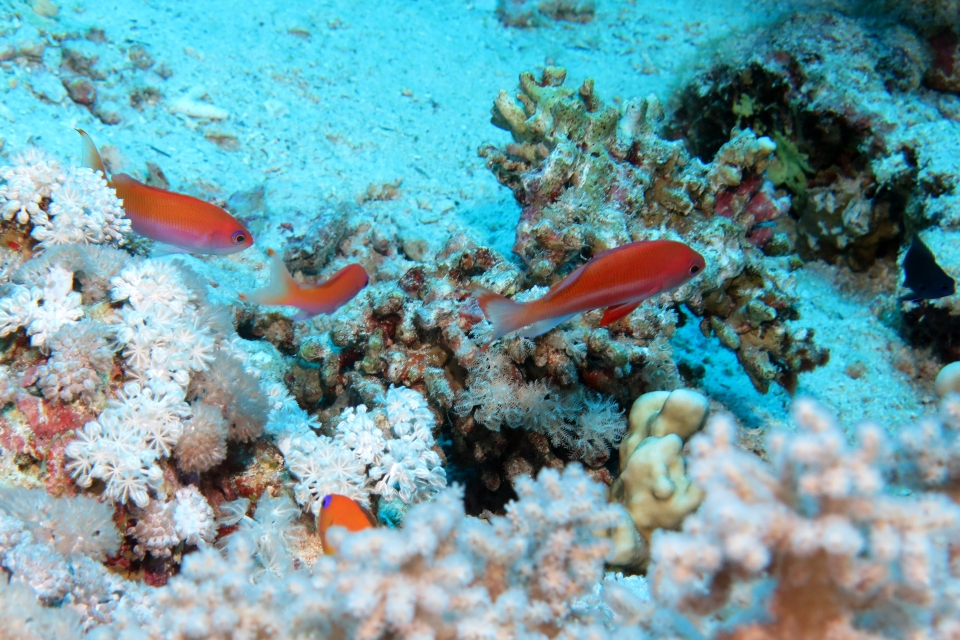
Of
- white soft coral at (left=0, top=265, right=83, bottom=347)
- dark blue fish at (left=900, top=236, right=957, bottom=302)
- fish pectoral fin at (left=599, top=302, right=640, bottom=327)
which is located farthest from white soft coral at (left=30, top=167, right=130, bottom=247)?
dark blue fish at (left=900, top=236, right=957, bottom=302)

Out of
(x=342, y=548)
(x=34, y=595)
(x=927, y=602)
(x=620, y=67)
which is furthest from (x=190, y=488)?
(x=620, y=67)

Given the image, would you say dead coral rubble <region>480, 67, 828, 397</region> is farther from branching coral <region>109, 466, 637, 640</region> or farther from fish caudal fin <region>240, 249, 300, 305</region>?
branching coral <region>109, 466, 637, 640</region>

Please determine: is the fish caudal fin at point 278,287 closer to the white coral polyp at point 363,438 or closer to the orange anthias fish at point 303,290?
the orange anthias fish at point 303,290

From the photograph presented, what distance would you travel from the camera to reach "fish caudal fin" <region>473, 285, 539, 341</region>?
231 centimetres

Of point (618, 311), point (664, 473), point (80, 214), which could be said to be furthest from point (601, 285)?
point (80, 214)

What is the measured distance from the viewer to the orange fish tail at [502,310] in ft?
7.59

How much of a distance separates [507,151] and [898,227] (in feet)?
13.7

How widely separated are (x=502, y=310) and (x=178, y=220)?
1825 mm

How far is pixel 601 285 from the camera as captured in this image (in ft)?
7.63

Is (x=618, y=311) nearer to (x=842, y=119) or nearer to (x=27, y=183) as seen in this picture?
(x=27, y=183)

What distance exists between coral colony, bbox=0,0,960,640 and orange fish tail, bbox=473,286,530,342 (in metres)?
0.02

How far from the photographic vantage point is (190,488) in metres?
2.43

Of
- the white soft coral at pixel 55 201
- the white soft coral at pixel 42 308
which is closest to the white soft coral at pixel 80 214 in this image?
the white soft coral at pixel 55 201

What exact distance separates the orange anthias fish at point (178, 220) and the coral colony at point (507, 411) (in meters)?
0.02
